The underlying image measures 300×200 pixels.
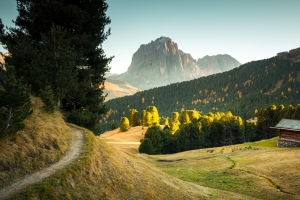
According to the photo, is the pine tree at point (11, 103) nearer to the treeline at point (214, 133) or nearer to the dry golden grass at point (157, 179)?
the dry golden grass at point (157, 179)

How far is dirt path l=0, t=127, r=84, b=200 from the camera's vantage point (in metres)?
8.06

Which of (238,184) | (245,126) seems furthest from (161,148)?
(238,184)

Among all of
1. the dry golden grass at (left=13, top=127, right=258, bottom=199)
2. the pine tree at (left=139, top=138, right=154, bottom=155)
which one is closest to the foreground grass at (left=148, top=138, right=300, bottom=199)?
the dry golden grass at (left=13, top=127, right=258, bottom=199)

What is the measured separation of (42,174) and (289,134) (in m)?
49.4

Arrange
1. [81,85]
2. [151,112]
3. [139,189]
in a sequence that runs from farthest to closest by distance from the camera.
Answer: [151,112]
[81,85]
[139,189]

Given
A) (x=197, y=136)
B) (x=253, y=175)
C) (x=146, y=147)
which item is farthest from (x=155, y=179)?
(x=197, y=136)

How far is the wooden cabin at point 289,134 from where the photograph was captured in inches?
1705

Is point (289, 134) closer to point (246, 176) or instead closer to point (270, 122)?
point (246, 176)

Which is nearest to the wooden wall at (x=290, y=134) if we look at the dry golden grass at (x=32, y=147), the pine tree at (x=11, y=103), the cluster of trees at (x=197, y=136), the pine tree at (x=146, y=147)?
the pine tree at (x=146, y=147)

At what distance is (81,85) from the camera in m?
21.5

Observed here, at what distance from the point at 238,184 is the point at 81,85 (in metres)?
20.3

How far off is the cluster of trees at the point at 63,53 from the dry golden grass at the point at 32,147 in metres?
2.74

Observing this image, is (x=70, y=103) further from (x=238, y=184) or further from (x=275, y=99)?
(x=275, y=99)

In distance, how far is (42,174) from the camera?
9594 millimetres
